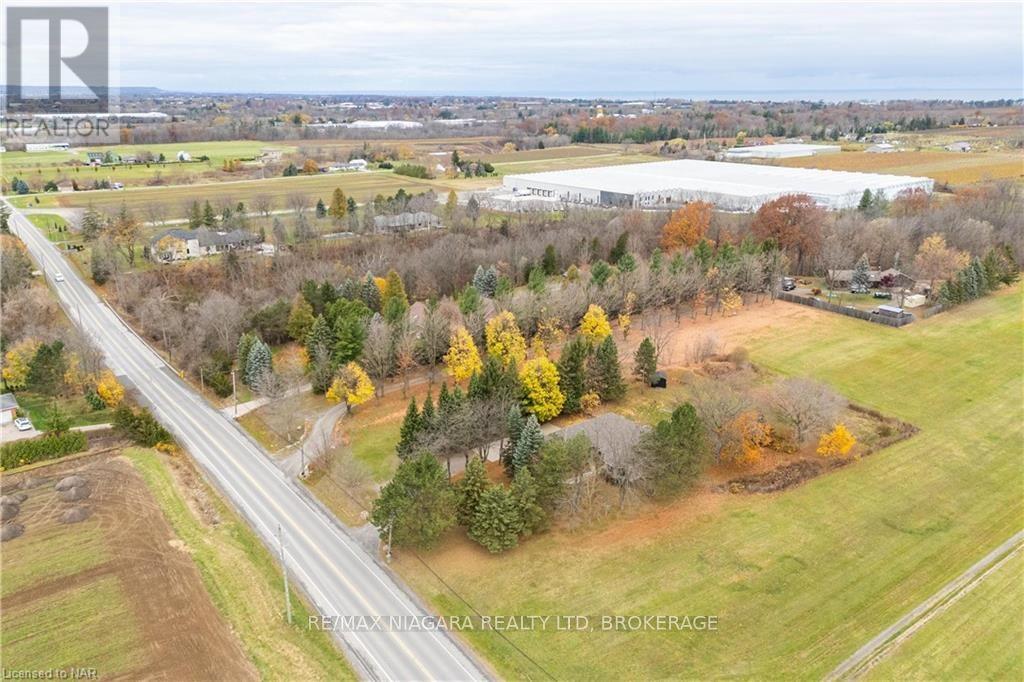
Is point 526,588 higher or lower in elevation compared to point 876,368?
lower

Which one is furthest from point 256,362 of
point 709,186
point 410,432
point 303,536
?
point 709,186

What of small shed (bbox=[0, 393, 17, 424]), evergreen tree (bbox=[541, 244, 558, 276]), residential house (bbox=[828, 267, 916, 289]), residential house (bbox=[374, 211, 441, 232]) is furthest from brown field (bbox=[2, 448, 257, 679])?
residential house (bbox=[828, 267, 916, 289])

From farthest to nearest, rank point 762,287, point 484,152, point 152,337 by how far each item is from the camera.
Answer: point 484,152 → point 762,287 → point 152,337

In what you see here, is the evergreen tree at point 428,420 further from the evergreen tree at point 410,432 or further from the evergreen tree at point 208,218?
the evergreen tree at point 208,218

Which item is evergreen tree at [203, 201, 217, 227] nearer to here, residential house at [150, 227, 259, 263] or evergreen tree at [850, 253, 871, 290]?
residential house at [150, 227, 259, 263]

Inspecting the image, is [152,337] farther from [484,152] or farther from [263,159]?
[484,152]

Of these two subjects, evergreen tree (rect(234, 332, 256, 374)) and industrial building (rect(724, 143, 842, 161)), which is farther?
industrial building (rect(724, 143, 842, 161))

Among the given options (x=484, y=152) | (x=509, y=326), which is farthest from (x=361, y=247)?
(x=484, y=152)
